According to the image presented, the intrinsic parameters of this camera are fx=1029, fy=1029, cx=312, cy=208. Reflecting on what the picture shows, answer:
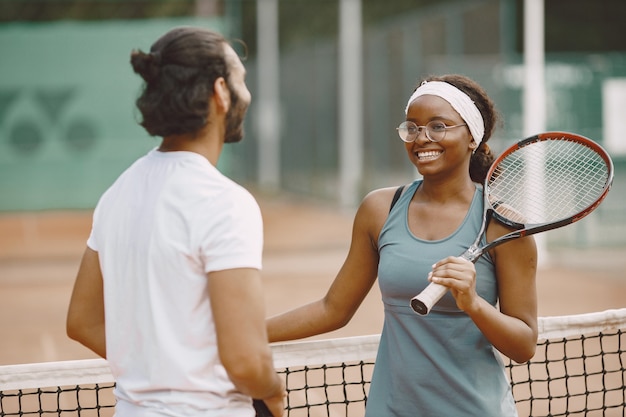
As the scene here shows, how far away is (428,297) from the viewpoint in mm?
2252

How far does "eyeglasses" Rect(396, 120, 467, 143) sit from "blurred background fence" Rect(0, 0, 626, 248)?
33.3 ft

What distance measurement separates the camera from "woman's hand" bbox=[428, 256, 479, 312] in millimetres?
2236

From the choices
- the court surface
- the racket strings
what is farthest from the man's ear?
the court surface

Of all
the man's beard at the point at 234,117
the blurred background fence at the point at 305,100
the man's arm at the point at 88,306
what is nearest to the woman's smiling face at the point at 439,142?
the man's beard at the point at 234,117

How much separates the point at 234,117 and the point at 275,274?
1005cm

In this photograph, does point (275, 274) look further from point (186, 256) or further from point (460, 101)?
point (186, 256)

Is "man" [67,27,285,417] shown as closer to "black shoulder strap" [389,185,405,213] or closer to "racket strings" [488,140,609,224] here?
"black shoulder strap" [389,185,405,213]

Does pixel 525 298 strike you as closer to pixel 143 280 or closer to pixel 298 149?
pixel 143 280

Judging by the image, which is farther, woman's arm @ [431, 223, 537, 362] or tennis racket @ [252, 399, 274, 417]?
woman's arm @ [431, 223, 537, 362]

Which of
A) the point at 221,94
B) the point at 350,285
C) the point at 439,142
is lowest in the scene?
the point at 350,285

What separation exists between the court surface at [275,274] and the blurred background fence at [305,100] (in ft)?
2.21

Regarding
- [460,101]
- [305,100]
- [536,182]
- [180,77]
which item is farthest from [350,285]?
[305,100]

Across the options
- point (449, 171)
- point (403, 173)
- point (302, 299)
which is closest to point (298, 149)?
point (403, 173)

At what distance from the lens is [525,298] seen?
7.89 feet
